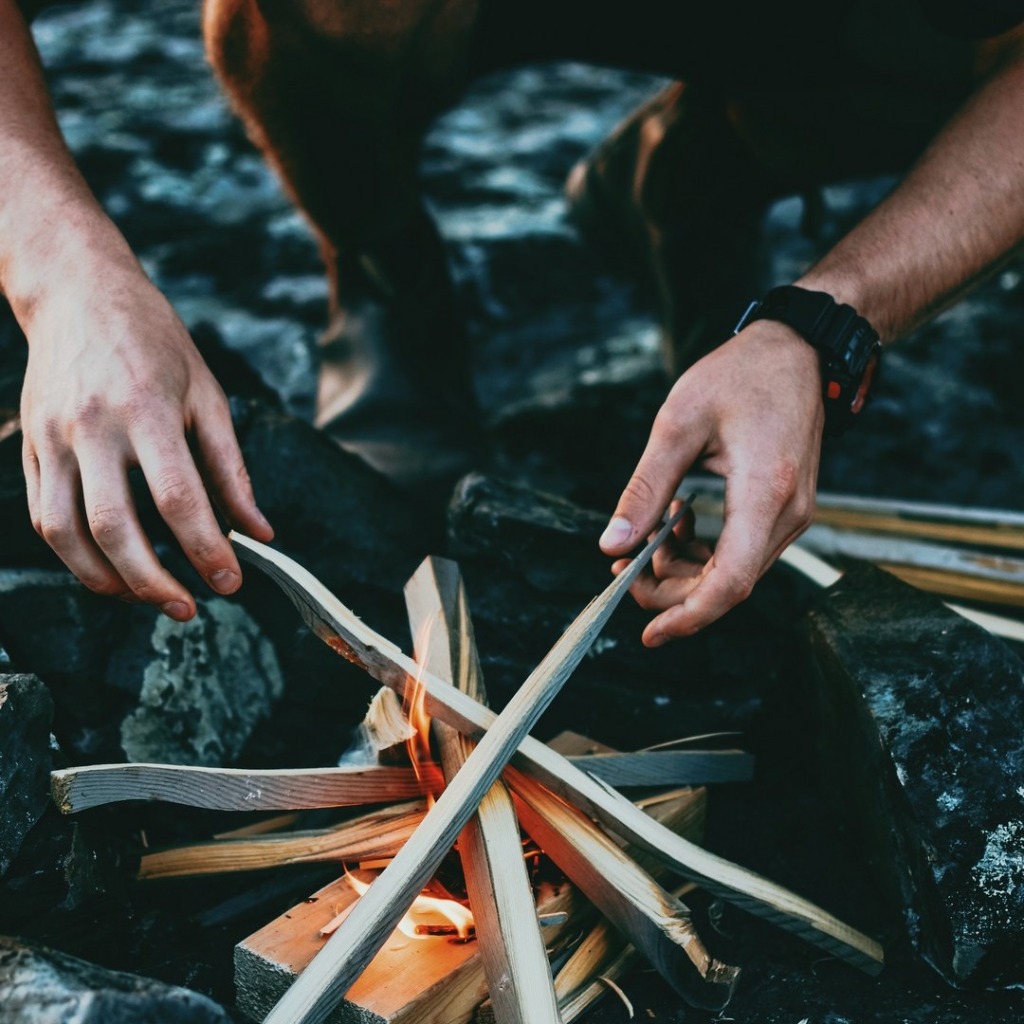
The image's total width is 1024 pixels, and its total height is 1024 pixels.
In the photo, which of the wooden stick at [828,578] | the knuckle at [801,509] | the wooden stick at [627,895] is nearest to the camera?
the wooden stick at [627,895]

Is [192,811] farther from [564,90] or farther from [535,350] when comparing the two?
[564,90]

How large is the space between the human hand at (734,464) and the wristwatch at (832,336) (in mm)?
75

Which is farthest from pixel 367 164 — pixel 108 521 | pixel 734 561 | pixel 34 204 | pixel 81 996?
pixel 81 996

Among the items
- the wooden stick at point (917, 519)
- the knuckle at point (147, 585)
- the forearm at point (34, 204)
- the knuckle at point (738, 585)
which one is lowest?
the wooden stick at point (917, 519)

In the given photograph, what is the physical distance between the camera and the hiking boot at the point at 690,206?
287 cm

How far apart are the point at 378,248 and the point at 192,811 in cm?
169

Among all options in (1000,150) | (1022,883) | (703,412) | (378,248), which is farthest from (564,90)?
(1022,883)

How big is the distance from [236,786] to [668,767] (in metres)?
0.69

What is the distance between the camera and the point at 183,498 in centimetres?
127

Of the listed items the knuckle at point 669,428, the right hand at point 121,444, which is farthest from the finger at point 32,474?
the knuckle at point 669,428

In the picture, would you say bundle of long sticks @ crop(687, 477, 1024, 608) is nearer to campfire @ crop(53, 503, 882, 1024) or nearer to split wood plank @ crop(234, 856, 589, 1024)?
campfire @ crop(53, 503, 882, 1024)

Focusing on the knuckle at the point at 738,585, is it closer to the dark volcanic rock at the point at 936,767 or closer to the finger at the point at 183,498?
the dark volcanic rock at the point at 936,767

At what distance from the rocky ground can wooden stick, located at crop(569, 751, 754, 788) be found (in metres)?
0.13

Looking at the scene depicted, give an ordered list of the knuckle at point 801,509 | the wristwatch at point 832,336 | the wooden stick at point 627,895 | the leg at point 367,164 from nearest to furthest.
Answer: the wooden stick at point 627,895
the knuckle at point 801,509
the wristwatch at point 832,336
the leg at point 367,164
